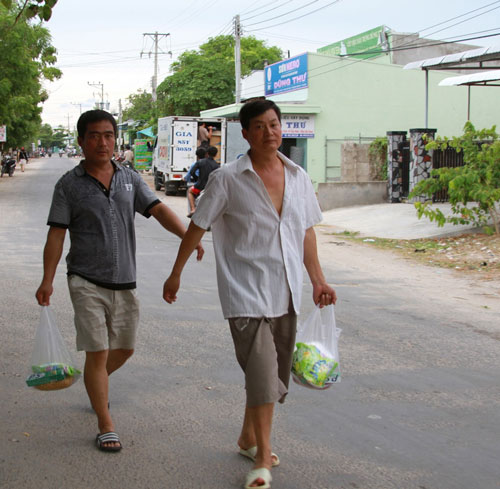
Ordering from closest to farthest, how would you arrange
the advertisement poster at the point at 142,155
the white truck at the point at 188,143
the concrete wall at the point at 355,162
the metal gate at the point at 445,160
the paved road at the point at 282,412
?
the paved road at the point at 282,412 < the metal gate at the point at 445,160 < the white truck at the point at 188,143 < the concrete wall at the point at 355,162 < the advertisement poster at the point at 142,155

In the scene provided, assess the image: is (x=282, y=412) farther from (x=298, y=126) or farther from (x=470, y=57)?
(x=298, y=126)

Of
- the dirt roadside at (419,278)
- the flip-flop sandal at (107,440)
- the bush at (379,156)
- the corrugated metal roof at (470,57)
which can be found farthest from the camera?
the bush at (379,156)

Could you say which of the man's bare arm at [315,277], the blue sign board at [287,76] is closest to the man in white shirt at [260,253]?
the man's bare arm at [315,277]

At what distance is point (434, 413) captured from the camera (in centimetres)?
443

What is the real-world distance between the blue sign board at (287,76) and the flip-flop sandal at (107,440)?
2583 centimetres

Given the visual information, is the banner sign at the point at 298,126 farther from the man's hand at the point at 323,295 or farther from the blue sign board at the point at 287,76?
the man's hand at the point at 323,295

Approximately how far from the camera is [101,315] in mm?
3854

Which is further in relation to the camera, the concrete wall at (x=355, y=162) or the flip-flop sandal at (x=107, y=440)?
the concrete wall at (x=355, y=162)

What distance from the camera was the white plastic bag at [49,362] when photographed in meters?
3.90

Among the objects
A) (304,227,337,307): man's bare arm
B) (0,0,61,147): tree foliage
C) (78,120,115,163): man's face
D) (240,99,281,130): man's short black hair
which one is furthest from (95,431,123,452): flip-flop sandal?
(0,0,61,147): tree foliage

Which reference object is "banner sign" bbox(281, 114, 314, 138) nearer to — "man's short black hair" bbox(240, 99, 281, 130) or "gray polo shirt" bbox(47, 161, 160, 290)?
"gray polo shirt" bbox(47, 161, 160, 290)

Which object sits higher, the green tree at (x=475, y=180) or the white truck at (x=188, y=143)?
the white truck at (x=188, y=143)

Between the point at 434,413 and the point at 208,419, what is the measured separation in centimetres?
140

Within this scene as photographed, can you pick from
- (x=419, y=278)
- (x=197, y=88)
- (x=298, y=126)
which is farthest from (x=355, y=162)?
(x=197, y=88)
